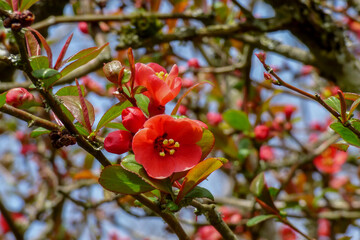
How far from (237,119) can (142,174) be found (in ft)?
3.16

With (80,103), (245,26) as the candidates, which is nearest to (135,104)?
(80,103)

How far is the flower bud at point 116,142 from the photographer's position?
65 centimetres

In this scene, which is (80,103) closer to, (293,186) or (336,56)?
(336,56)

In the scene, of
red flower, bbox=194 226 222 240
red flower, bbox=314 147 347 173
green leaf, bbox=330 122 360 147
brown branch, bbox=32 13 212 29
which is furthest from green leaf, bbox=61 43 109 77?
red flower, bbox=314 147 347 173

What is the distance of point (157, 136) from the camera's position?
667mm

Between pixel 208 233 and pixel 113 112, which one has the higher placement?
pixel 113 112

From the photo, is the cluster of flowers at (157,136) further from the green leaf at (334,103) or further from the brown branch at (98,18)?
the brown branch at (98,18)

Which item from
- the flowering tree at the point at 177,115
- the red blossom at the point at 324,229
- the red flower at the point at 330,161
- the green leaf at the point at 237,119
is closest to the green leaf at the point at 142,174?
the flowering tree at the point at 177,115

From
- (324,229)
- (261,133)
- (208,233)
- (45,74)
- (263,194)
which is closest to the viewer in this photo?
(45,74)

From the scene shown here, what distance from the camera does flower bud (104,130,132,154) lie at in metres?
0.65

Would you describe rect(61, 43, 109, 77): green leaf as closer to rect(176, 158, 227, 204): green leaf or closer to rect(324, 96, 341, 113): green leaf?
rect(176, 158, 227, 204): green leaf

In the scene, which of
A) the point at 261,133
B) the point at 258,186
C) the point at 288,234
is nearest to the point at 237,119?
the point at 261,133

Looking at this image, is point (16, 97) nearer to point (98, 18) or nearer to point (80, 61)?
point (80, 61)

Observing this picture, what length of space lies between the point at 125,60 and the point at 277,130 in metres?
0.73
